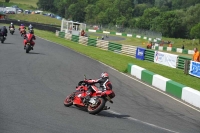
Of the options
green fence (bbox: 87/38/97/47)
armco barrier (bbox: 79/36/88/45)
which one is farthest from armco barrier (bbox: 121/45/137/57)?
armco barrier (bbox: 79/36/88/45)

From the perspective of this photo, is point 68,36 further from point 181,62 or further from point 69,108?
point 69,108

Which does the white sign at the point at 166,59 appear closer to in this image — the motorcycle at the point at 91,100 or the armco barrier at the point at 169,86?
the armco barrier at the point at 169,86

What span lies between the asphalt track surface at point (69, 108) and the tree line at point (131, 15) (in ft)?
242

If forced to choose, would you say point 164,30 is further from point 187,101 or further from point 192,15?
point 187,101

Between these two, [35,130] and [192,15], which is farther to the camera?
[192,15]

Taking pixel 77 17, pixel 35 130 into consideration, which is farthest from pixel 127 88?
pixel 77 17

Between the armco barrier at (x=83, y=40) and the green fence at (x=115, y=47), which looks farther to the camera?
the armco barrier at (x=83, y=40)

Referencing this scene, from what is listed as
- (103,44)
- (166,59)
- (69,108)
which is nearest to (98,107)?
(69,108)

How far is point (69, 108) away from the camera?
11.6m

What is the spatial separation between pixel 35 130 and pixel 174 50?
49846mm

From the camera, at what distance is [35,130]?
8438 mm

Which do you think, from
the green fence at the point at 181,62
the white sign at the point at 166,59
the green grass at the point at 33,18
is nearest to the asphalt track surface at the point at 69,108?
the green fence at the point at 181,62

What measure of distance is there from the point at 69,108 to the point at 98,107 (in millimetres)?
1217

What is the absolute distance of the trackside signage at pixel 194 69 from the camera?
23.5 meters
